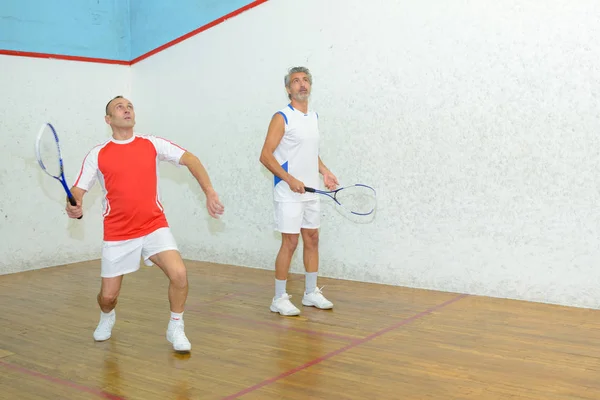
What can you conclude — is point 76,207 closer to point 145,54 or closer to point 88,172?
point 88,172

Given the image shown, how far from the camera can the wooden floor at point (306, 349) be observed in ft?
7.53

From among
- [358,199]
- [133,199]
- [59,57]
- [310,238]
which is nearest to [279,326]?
[310,238]

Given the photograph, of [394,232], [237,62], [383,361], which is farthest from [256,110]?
[383,361]

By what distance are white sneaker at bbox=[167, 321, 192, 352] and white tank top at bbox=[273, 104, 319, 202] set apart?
2.81ft

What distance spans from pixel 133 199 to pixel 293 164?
895 mm

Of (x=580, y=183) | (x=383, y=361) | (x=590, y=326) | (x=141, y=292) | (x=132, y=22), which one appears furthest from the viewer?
(x=132, y=22)


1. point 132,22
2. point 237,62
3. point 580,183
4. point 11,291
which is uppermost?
point 132,22

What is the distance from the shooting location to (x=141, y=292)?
397cm

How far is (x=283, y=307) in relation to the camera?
3.34 metres

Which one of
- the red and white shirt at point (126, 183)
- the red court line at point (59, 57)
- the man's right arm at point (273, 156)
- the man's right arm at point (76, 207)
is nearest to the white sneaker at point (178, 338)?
the red and white shirt at point (126, 183)

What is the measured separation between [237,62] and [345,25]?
0.96 metres

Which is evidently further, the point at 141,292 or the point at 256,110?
the point at 256,110

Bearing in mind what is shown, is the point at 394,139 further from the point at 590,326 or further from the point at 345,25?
the point at 590,326

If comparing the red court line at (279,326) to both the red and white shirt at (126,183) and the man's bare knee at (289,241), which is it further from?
the red and white shirt at (126,183)
